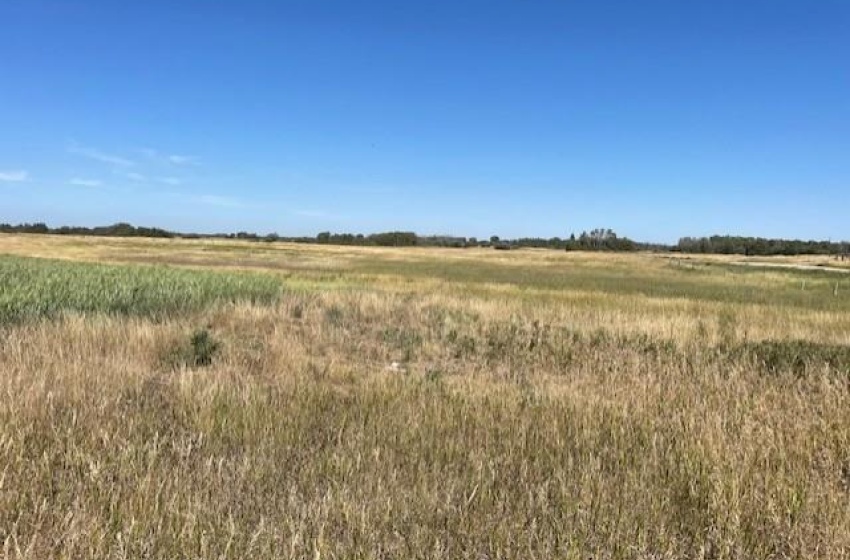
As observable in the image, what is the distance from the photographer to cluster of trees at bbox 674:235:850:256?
162 m

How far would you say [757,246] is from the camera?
170 meters

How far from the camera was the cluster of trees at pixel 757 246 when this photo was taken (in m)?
162

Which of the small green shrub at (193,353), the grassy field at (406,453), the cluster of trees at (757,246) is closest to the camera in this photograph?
the grassy field at (406,453)

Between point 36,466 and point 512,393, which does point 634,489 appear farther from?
point 36,466

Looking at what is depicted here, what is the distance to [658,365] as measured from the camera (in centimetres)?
1042

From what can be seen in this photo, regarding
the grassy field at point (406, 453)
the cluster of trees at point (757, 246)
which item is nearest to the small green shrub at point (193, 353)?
the grassy field at point (406, 453)

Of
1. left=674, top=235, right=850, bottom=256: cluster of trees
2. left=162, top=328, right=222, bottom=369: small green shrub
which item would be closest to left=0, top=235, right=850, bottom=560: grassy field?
left=162, top=328, right=222, bottom=369: small green shrub

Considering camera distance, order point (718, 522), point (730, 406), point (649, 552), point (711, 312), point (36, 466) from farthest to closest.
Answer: point (711, 312)
point (730, 406)
point (36, 466)
point (718, 522)
point (649, 552)

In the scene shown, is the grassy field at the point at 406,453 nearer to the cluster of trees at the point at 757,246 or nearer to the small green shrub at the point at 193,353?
the small green shrub at the point at 193,353

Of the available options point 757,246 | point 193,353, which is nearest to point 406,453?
point 193,353

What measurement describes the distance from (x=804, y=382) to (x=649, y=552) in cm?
658

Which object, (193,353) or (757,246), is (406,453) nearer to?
(193,353)

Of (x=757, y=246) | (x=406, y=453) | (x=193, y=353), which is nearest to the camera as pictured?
(x=406, y=453)

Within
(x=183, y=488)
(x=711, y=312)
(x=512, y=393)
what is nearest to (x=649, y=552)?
(x=183, y=488)
